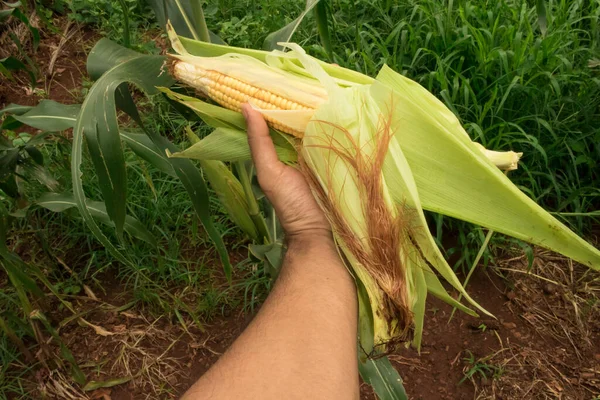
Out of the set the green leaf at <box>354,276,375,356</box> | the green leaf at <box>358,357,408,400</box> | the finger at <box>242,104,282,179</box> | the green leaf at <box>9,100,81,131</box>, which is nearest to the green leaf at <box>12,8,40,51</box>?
the green leaf at <box>9,100,81,131</box>

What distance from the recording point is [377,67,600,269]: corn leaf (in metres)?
1.01

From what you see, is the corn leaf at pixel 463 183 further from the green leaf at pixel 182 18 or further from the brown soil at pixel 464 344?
the brown soil at pixel 464 344

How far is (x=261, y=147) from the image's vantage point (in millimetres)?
1198

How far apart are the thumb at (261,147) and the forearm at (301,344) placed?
0.71 ft

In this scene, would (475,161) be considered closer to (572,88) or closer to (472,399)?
(472,399)

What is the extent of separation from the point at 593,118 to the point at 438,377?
1.34 meters

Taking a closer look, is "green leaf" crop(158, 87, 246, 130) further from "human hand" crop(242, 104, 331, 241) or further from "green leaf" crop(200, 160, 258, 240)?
"green leaf" crop(200, 160, 258, 240)

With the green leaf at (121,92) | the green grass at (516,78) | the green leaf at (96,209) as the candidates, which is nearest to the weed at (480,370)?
the green grass at (516,78)

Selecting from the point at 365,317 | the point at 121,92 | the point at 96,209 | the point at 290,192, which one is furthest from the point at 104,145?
the point at 96,209

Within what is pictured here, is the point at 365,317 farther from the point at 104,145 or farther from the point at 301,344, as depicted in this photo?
the point at 104,145

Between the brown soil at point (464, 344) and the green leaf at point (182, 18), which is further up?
the green leaf at point (182, 18)

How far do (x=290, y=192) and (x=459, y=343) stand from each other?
1.17m

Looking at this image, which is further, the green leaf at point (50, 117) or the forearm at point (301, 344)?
the green leaf at point (50, 117)

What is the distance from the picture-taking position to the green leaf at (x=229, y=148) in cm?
120
